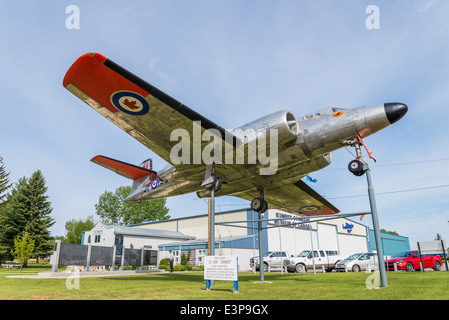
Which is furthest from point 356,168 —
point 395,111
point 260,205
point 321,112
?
point 260,205

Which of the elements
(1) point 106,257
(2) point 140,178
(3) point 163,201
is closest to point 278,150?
(2) point 140,178

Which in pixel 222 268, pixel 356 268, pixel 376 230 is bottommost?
pixel 356 268

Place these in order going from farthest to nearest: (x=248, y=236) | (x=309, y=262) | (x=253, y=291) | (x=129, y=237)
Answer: (x=129, y=237) → (x=248, y=236) → (x=309, y=262) → (x=253, y=291)

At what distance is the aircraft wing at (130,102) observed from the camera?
8.38 metres

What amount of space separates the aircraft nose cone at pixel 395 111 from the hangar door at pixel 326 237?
128 feet

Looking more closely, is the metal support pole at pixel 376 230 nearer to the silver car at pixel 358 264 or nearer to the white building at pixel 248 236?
the silver car at pixel 358 264

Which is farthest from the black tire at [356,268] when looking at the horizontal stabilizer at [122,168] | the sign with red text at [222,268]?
the sign with red text at [222,268]

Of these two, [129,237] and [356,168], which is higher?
[356,168]

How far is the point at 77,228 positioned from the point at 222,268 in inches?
3482

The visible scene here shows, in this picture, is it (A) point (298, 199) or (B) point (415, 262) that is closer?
(A) point (298, 199)

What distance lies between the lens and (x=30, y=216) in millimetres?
44969

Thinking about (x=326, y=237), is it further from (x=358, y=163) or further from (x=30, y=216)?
(x=30, y=216)
